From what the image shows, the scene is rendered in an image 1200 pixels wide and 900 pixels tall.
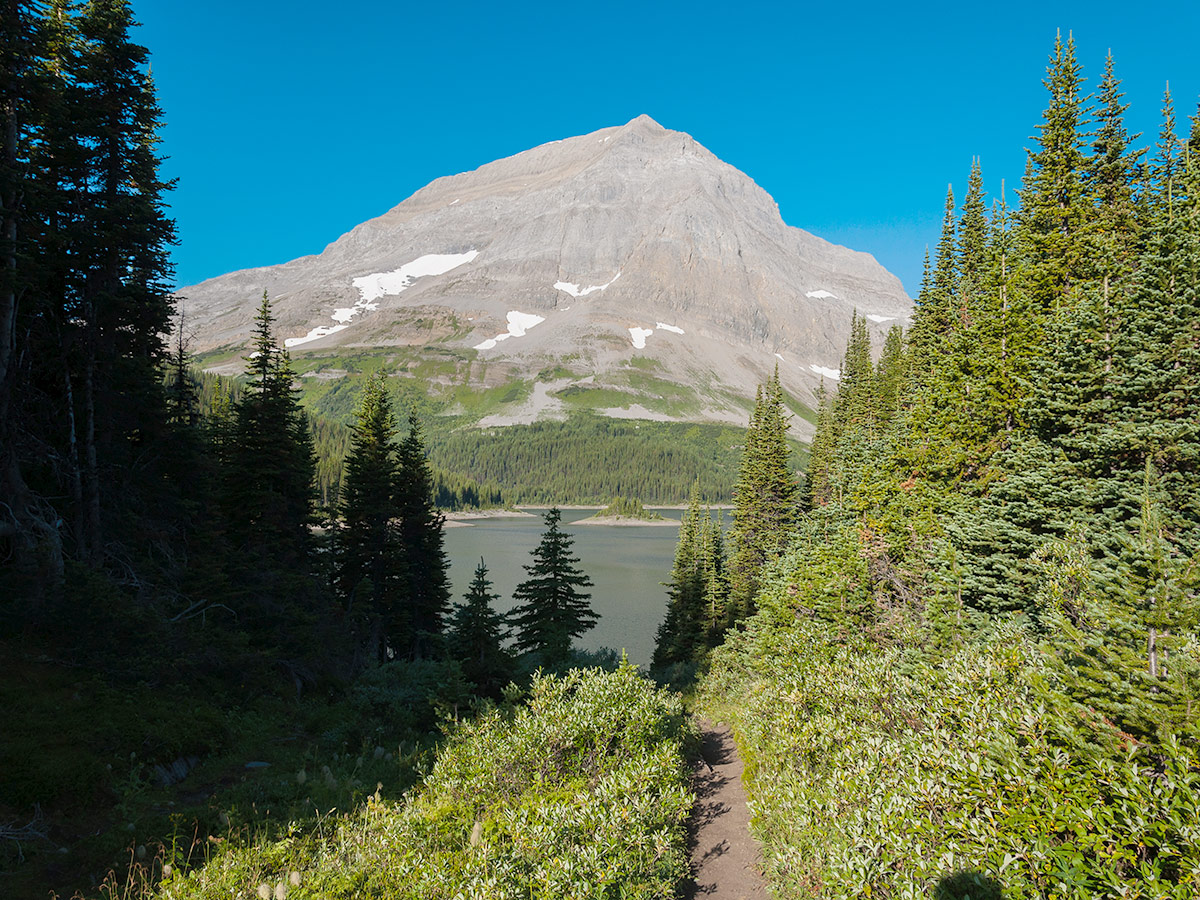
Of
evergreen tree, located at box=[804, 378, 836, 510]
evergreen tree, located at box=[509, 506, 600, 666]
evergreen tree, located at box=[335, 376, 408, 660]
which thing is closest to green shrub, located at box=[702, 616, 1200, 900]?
evergreen tree, located at box=[509, 506, 600, 666]

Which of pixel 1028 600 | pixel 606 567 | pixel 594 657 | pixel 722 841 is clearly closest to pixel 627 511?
pixel 606 567

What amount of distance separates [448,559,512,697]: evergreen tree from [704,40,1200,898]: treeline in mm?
8756

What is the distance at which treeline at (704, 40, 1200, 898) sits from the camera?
17.1ft

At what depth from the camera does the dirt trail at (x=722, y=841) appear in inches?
353

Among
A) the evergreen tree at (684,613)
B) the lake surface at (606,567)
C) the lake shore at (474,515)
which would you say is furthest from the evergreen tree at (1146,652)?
the lake shore at (474,515)

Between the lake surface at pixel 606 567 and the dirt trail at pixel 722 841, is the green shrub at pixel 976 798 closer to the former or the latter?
the dirt trail at pixel 722 841

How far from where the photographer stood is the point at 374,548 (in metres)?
32.9

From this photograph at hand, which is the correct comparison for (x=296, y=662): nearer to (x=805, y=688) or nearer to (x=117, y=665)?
(x=117, y=665)

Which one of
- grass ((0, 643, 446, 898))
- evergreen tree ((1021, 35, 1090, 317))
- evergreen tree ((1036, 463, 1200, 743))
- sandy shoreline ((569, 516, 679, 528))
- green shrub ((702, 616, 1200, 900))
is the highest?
evergreen tree ((1021, 35, 1090, 317))

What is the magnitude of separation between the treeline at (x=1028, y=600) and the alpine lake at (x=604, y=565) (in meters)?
8.91

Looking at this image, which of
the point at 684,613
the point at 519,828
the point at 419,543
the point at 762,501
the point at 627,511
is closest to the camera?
the point at 519,828

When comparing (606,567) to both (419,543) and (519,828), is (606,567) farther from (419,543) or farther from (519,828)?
(519,828)

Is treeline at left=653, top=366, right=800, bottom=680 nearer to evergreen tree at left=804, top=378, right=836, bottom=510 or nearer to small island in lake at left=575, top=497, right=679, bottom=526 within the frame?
evergreen tree at left=804, top=378, right=836, bottom=510

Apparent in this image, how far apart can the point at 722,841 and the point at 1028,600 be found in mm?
9896
